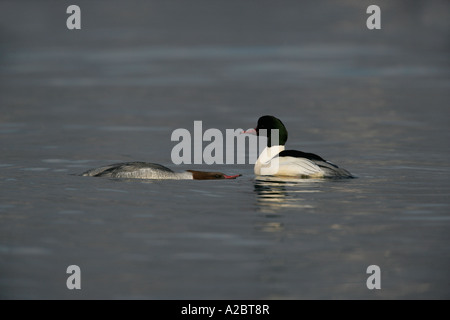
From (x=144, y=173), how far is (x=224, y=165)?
2.25 meters

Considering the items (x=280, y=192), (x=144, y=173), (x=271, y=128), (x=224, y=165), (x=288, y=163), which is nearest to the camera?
(x=280, y=192)

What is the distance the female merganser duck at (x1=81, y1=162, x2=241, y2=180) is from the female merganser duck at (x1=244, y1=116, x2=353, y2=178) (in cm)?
85

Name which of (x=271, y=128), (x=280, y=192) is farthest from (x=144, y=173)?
(x=271, y=128)

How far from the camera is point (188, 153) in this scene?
17.5 m

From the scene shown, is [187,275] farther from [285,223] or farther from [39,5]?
[39,5]

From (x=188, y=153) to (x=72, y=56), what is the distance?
1288 centimetres

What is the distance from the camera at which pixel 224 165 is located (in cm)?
1642

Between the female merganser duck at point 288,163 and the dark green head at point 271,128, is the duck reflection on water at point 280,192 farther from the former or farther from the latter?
the dark green head at point 271,128

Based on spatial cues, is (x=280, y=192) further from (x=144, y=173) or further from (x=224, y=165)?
(x=224, y=165)

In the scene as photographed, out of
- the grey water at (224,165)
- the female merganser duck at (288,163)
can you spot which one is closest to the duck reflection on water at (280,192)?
the grey water at (224,165)

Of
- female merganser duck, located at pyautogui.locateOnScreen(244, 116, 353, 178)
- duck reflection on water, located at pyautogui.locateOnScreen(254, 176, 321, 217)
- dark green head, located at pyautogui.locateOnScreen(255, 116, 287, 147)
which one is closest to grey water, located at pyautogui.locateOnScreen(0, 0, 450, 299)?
duck reflection on water, located at pyautogui.locateOnScreen(254, 176, 321, 217)

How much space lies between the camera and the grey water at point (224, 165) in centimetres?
965
